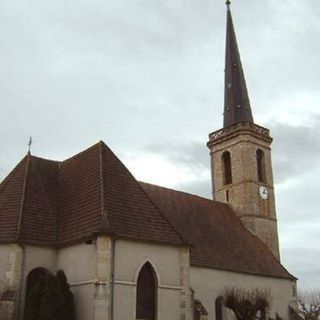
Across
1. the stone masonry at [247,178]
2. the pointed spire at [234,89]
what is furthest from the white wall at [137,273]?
the pointed spire at [234,89]

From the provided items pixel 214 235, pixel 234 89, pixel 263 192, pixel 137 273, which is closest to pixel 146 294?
pixel 137 273

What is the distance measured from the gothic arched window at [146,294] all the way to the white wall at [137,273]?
20cm

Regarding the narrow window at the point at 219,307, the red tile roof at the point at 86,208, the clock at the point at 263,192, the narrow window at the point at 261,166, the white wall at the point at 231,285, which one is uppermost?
the narrow window at the point at 261,166

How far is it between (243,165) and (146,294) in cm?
1756

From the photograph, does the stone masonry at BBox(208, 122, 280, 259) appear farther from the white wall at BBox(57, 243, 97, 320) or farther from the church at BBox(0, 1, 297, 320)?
the white wall at BBox(57, 243, 97, 320)

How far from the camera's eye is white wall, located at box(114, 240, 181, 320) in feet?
61.6

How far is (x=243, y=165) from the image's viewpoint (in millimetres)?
35469

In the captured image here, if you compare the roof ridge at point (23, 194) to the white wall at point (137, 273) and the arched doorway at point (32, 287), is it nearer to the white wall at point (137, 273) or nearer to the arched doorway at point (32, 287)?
the arched doorway at point (32, 287)

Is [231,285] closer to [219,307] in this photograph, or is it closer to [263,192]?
[219,307]

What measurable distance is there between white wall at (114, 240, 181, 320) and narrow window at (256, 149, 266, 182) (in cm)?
1681

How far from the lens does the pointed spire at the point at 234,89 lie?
38375 millimetres

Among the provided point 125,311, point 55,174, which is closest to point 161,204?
point 55,174

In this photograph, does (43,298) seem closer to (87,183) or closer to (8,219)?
(8,219)

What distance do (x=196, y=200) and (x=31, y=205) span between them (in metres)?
13.0
